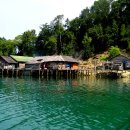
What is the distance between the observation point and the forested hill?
8844cm

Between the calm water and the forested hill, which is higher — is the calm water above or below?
below

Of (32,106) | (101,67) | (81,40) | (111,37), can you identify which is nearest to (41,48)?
(81,40)

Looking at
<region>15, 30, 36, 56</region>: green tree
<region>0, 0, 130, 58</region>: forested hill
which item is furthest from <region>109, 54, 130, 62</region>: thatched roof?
<region>15, 30, 36, 56</region>: green tree

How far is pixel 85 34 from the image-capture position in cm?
9362

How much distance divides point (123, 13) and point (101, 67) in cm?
2672

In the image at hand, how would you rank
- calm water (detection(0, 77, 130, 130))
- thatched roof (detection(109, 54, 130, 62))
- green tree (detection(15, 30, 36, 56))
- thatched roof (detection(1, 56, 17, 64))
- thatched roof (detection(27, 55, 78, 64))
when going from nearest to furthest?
calm water (detection(0, 77, 130, 130)) < thatched roof (detection(109, 54, 130, 62)) < thatched roof (detection(27, 55, 78, 64)) < thatched roof (detection(1, 56, 17, 64)) < green tree (detection(15, 30, 36, 56))

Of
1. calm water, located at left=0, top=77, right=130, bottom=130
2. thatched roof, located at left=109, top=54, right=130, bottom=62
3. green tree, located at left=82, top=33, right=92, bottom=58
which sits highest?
green tree, located at left=82, top=33, right=92, bottom=58

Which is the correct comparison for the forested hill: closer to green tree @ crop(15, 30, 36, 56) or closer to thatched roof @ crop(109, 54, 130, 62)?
green tree @ crop(15, 30, 36, 56)

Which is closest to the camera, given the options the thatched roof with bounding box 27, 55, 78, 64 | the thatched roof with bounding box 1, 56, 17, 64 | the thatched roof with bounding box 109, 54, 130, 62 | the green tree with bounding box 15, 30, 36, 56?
the thatched roof with bounding box 109, 54, 130, 62

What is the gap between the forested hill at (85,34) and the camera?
8844cm

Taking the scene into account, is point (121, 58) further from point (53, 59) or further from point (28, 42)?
point (28, 42)

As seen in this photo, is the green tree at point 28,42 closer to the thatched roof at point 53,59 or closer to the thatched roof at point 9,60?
the thatched roof at point 9,60

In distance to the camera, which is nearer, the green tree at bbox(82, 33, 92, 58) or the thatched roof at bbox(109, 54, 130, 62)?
the thatched roof at bbox(109, 54, 130, 62)

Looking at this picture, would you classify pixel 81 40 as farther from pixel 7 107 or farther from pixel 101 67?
pixel 7 107
